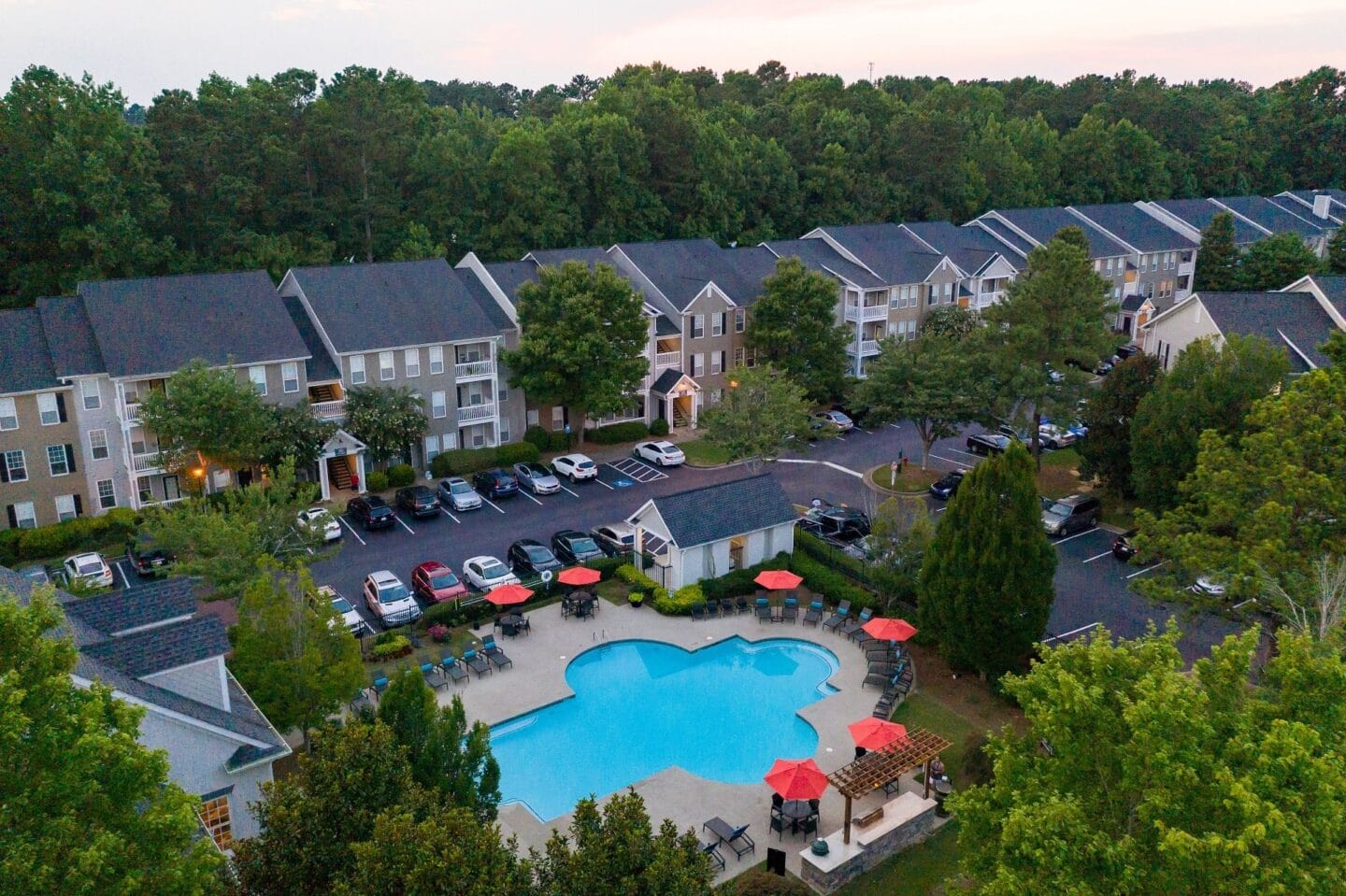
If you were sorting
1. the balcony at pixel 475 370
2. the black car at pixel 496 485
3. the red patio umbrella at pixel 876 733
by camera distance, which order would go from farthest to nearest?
the balcony at pixel 475 370, the black car at pixel 496 485, the red patio umbrella at pixel 876 733

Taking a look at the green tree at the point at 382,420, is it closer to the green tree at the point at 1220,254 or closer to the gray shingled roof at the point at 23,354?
the gray shingled roof at the point at 23,354

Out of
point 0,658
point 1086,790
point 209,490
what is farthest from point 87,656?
point 209,490

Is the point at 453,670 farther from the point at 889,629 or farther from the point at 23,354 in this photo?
the point at 23,354

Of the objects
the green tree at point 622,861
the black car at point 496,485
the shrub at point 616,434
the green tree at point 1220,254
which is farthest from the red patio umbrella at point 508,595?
the green tree at point 1220,254

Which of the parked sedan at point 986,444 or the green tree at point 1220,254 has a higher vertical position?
the green tree at point 1220,254

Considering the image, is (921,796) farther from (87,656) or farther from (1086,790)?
(87,656)
